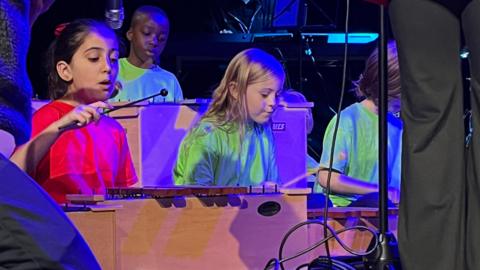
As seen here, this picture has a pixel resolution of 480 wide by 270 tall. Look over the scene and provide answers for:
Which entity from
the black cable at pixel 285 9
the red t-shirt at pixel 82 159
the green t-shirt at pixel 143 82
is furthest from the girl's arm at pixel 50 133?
the black cable at pixel 285 9

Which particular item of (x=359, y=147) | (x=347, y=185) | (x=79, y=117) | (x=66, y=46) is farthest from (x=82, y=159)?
(x=359, y=147)

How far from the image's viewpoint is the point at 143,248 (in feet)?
8.32

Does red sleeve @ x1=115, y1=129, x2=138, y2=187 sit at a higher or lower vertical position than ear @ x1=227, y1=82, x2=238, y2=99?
lower

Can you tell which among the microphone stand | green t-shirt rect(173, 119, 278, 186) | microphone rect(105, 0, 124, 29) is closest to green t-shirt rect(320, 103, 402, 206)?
green t-shirt rect(173, 119, 278, 186)

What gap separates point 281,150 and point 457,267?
213cm

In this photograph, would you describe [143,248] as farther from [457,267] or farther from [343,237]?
[457,267]

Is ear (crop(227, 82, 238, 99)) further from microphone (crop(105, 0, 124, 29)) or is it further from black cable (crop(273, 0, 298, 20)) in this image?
black cable (crop(273, 0, 298, 20))

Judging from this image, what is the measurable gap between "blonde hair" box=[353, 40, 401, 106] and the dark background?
66.6 inches

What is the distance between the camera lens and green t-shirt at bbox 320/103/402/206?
3.98m

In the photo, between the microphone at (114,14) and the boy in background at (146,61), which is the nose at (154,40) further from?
the microphone at (114,14)

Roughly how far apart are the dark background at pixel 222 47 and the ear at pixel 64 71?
94.4 inches

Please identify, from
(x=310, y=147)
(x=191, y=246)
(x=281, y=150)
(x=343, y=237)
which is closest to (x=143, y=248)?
(x=191, y=246)

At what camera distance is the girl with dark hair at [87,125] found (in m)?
3.14

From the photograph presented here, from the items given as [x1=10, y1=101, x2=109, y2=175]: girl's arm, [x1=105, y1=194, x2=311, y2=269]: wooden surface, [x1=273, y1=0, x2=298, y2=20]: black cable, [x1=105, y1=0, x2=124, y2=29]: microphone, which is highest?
[x1=273, y1=0, x2=298, y2=20]: black cable
